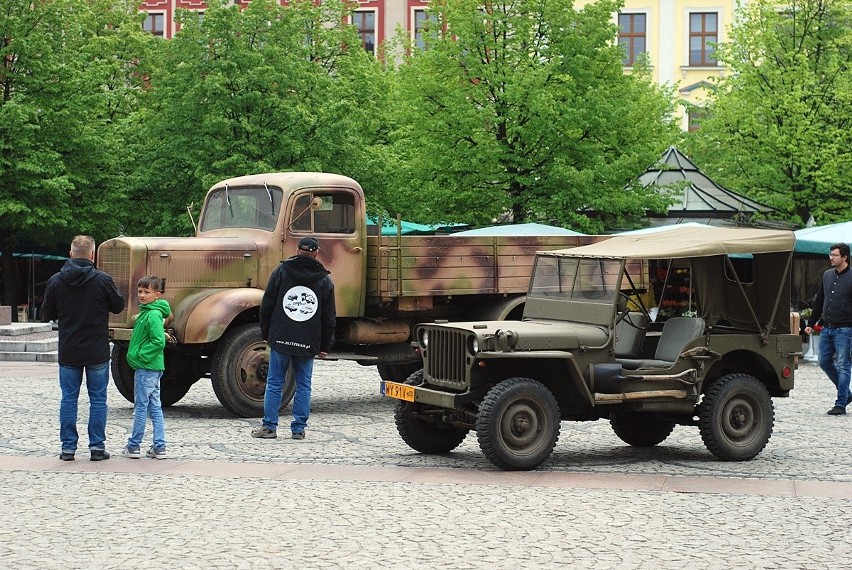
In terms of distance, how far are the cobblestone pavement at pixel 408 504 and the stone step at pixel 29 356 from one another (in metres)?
10.2

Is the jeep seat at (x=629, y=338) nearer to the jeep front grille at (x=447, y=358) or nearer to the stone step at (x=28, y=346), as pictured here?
the jeep front grille at (x=447, y=358)

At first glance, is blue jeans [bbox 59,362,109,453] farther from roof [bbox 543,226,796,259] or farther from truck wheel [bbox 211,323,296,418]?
roof [bbox 543,226,796,259]

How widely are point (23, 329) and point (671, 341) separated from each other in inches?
703

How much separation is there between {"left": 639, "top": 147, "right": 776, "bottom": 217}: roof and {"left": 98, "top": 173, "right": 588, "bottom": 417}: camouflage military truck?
16.9 m

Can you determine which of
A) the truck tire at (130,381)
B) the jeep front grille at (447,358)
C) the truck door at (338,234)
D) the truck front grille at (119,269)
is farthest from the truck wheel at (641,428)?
the truck tire at (130,381)

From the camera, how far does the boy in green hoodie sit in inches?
437

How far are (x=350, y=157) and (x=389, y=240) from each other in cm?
1824

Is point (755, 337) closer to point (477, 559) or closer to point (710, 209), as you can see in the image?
point (477, 559)

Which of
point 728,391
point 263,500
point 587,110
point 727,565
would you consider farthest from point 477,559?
point 587,110

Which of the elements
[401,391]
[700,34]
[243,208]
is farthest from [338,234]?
[700,34]

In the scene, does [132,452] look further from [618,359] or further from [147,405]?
[618,359]

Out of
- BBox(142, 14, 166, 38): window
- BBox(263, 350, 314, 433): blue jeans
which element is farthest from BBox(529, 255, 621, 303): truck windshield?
BBox(142, 14, 166, 38): window

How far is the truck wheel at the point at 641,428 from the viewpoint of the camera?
12.0 meters

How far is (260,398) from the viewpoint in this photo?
1445 centimetres
